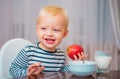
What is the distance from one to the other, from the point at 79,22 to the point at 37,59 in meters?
1.75

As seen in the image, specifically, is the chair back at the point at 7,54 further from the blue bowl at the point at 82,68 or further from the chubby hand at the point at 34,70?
the blue bowl at the point at 82,68

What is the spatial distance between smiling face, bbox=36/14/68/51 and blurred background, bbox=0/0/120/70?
176 centimetres

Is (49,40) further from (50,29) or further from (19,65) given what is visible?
(19,65)

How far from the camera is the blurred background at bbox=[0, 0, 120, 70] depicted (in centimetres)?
284

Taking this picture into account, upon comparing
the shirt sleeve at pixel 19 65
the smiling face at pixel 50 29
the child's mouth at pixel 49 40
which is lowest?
the shirt sleeve at pixel 19 65

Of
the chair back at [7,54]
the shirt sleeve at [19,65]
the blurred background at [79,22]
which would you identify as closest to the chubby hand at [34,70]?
the shirt sleeve at [19,65]

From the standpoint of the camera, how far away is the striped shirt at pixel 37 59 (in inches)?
45.1

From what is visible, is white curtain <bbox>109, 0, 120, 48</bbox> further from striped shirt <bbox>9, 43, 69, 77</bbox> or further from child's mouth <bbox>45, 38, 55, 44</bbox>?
child's mouth <bbox>45, 38, 55, 44</bbox>

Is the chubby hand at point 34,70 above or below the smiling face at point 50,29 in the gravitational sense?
below

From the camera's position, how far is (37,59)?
1207 mm

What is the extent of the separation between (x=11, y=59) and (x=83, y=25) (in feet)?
5.78

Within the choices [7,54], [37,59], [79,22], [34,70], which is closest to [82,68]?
[34,70]

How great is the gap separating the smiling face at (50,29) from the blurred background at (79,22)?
176 centimetres

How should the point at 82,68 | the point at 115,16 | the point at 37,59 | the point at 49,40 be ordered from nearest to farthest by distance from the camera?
the point at 82,68, the point at 49,40, the point at 37,59, the point at 115,16
